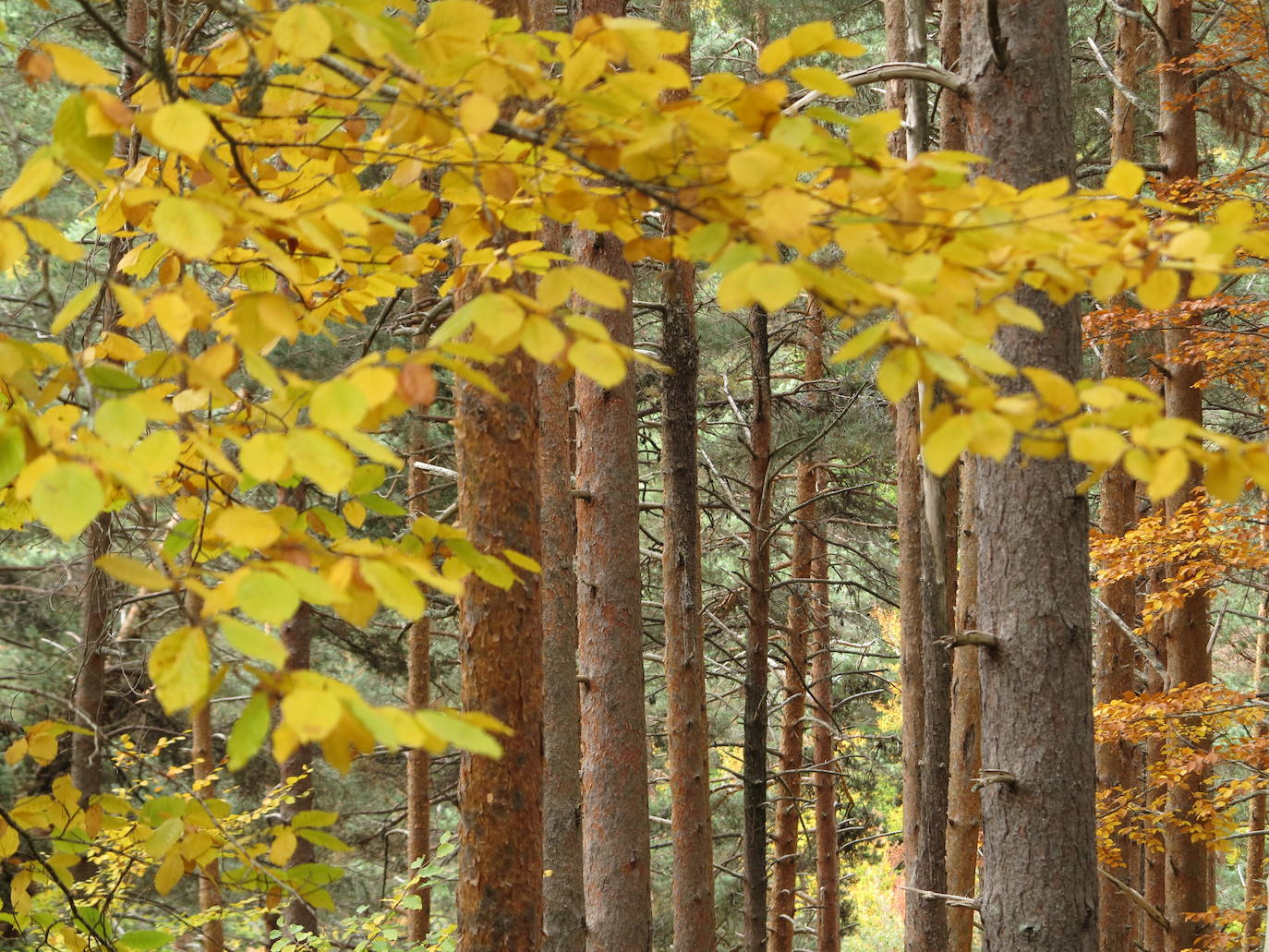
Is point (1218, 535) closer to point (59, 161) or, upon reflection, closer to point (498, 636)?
point (498, 636)

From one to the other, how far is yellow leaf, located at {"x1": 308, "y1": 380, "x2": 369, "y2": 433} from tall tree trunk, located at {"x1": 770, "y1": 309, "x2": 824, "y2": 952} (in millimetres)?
10447

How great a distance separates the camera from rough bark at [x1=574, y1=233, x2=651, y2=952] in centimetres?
582

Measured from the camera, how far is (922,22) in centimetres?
559

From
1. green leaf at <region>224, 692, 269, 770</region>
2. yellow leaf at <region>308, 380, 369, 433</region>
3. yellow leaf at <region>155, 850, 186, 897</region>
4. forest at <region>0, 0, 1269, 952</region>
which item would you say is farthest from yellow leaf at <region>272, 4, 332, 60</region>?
yellow leaf at <region>155, 850, 186, 897</region>

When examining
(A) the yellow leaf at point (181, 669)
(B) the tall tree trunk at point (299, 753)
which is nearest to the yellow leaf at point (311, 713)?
(A) the yellow leaf at point (181, 669)

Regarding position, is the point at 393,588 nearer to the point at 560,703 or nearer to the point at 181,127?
the point at 181,127

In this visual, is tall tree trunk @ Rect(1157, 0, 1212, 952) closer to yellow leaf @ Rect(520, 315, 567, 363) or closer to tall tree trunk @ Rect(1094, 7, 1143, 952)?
tall tree trunk @ Rect(1094, 7, 1143, 952)

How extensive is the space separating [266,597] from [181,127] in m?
0.68

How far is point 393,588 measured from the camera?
144cm

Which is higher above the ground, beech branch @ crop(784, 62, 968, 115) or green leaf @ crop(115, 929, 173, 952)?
beech branch @ crop(784, 62, 968, 115)

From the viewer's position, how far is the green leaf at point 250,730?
1.27 m

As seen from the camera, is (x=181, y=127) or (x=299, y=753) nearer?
(x=181, y=127)

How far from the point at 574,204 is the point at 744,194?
409mm

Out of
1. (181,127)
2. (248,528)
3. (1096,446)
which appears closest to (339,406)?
(248,528)
